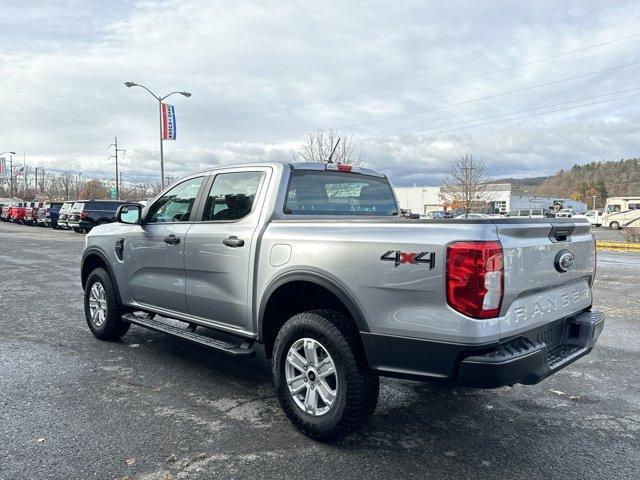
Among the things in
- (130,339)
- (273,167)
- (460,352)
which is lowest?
(130,339)

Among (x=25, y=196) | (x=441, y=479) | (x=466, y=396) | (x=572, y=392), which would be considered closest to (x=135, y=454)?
(x=441, y=479)

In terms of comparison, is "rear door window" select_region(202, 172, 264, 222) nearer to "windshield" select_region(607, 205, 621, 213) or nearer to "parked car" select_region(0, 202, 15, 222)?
"parked car" select_region(0, 202, 15, 222)

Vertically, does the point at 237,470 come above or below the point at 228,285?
below

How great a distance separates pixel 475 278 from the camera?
2.89 m

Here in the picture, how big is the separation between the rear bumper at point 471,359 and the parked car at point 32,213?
40425 millimetres

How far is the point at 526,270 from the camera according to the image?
10.3 feet

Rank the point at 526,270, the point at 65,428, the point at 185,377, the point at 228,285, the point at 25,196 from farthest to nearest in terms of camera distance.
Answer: the point at 25,196, the point at 185,377, the point at 228,285, the point at 65,428, the point at 526,270

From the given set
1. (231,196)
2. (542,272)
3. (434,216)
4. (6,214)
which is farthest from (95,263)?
(6,214)

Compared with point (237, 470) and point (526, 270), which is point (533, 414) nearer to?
point (526, 270)

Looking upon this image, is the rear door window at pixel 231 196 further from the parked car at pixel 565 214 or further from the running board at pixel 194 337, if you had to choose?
the parked car at pixel 565 214

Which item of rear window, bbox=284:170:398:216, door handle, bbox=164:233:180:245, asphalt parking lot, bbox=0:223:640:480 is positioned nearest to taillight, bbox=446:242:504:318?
asphalt parking lot, bbox=0:223:640:480

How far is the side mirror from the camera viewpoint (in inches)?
223

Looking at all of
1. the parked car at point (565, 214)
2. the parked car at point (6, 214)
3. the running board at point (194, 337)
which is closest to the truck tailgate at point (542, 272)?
the parked car at point (565, 214)

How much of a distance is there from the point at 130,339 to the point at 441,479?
423 cm
